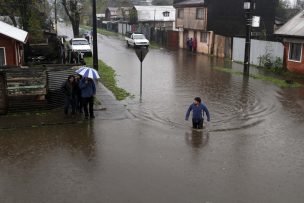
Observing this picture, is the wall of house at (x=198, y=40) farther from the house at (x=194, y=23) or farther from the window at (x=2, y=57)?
the window at (x=2, y=57)

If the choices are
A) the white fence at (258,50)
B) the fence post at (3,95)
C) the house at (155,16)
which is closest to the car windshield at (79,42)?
the white fence at (258,50)

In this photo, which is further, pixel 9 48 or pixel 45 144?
pixel 9 48

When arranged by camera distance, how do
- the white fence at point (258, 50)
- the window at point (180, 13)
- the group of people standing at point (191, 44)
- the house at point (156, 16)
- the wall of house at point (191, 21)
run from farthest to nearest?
the house at point (156, 16) < the window at point (180, 13) < the group of people standing at point (191, 44) < the wall of house at point (191, 21) < the white fence at point (258, 50)

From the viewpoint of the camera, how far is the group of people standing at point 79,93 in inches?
570

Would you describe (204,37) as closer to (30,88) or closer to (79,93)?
(79,93)

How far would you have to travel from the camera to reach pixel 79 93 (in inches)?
588

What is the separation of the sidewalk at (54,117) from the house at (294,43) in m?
13.3

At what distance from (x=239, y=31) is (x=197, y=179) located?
31847 mm

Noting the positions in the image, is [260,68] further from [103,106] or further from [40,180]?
[40,180]

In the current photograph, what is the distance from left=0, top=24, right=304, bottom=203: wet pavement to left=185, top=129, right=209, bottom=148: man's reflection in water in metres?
0.03

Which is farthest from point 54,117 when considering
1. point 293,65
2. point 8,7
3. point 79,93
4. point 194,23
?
point 194,23

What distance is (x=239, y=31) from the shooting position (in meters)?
39.6

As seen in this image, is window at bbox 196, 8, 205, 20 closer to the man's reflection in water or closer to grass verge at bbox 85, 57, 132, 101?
grass verge at bbox 85, 57, 132, 101

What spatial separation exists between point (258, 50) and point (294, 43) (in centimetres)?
424
